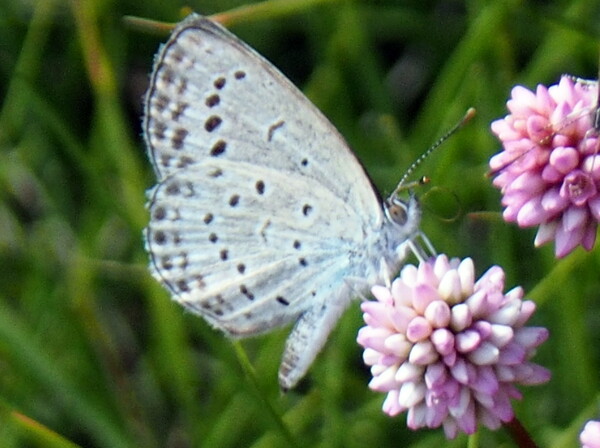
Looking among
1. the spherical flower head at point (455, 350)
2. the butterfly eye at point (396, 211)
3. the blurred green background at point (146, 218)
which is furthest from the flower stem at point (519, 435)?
the butterfly eye at point (396, 211)

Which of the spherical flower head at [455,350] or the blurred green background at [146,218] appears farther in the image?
the blurred green background at [146,218]

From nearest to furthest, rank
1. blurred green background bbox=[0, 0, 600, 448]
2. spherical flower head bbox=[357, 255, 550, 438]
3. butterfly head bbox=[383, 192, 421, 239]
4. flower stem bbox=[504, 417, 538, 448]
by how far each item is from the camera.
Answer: spherical flower head bbox=[357, 255, 550, 438]
flower stem bbox=[504, 417, 538, 448]
butterfly head bbox=[383, 192, 421, 239]
blurred green background bbox=[0, 0, 600, 448]

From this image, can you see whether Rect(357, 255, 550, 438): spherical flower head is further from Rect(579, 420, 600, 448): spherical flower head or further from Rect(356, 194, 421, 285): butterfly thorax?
Rect(356, 194, 421, 285): butterfly thorax

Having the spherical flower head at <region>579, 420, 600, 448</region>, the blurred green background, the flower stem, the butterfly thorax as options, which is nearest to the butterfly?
the butterfly thorax

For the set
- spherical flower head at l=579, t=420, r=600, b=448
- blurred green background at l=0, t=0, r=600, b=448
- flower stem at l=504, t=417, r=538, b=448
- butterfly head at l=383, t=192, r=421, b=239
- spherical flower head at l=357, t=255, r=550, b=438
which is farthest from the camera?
blurred green background at l=0, t=0, r=600, b=448

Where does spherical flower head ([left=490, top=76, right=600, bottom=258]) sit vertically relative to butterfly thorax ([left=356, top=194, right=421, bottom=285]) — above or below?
above

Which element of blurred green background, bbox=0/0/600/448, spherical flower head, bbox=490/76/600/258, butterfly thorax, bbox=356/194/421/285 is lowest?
blurred green background, bbox=0/0/600/448

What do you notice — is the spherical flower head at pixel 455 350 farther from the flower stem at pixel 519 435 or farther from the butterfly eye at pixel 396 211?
the butterfly eye at pixel 396 211
